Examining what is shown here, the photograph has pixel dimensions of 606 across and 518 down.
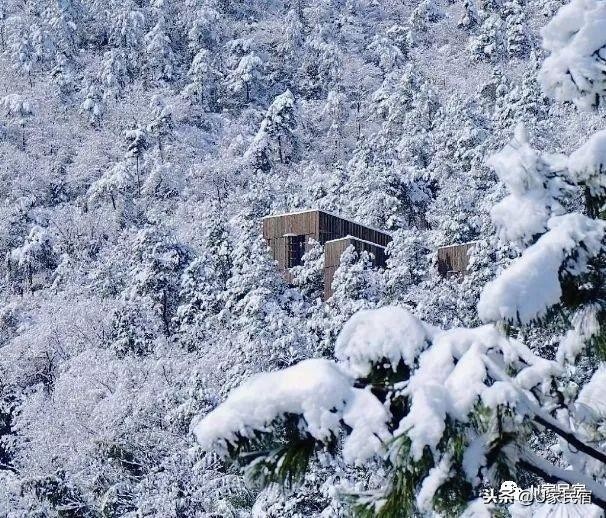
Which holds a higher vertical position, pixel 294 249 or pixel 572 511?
pixel 572 511

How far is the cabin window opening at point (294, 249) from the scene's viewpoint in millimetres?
30781

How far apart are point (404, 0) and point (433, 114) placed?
3394 cm

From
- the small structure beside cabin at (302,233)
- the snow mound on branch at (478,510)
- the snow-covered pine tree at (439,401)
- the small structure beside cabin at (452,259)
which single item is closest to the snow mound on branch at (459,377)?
the snow-covered pine tree at (439,401)

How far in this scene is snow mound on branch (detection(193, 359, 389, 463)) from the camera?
2.54 metres

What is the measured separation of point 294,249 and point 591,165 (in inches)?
1093

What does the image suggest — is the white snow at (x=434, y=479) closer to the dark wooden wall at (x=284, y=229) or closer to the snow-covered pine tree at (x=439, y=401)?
the snow-covered pine tree at (x=439, y=401)

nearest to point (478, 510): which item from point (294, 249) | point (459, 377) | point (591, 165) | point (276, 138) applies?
point (459, 377)

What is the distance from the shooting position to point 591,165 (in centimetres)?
311

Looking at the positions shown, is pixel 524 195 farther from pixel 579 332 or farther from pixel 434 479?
pixel 434 479

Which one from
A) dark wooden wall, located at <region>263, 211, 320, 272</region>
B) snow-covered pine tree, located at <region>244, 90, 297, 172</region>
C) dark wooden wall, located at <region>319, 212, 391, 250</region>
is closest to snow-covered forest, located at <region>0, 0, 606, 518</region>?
snow-covered pine tree, located at <region>244, 90, 297, 172</region>

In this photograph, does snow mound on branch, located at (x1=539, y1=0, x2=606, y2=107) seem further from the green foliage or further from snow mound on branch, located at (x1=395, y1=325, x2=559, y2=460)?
the green foliage

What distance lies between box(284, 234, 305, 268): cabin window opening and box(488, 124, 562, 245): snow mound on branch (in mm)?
27554

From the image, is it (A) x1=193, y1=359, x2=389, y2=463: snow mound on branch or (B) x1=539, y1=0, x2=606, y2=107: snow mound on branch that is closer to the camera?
(A) x1=193, y1=359, x2=389, y2=463: snow mound on branch

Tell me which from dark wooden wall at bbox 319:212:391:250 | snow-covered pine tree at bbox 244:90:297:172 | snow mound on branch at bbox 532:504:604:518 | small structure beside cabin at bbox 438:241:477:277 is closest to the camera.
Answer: snow mound on branch at bbox 532:504:604:518
